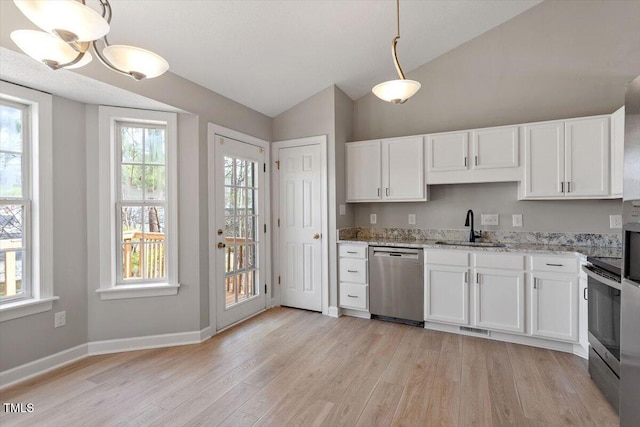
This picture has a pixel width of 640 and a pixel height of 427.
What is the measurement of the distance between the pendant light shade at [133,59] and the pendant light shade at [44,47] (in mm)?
143

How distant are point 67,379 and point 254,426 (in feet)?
5.20

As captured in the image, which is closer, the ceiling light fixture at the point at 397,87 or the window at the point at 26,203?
the ceiling light fixture at the point at 397,87

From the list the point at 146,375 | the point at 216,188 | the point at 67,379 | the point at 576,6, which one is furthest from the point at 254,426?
the point at 576,6

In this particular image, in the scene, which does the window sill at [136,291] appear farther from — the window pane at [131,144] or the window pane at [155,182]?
the window pane at [131,144]

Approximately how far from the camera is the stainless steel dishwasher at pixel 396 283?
131 inches

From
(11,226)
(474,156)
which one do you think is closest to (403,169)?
(474,156)

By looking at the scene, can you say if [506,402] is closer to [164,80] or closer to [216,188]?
[216,188]

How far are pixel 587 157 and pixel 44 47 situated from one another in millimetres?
3883

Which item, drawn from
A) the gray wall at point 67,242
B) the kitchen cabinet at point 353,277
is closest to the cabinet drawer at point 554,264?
the kitchen cabinet at point 353,277

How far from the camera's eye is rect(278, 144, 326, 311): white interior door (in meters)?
3.83

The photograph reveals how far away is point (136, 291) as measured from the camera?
2.85m

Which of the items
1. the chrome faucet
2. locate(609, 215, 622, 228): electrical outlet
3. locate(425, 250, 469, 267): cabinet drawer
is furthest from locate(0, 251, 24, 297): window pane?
locate(609, 215, 622, 228): electrical outlet

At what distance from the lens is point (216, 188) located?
3260 mm

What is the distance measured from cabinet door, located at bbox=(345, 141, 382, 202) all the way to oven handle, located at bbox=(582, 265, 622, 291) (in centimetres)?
200
